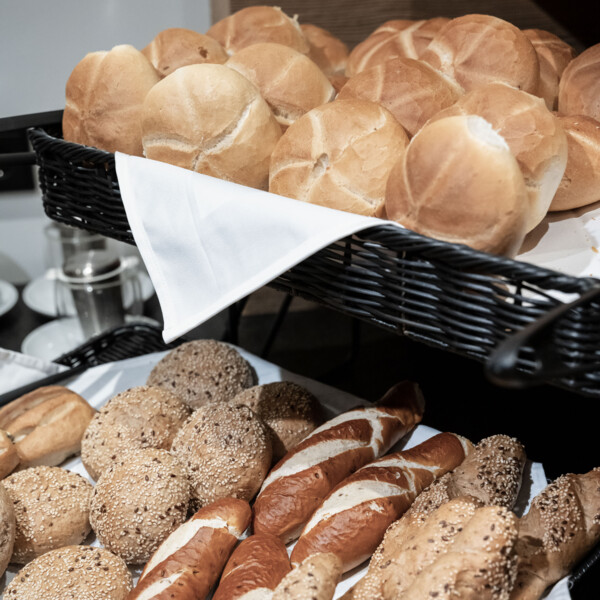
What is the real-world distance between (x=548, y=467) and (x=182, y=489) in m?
0.74

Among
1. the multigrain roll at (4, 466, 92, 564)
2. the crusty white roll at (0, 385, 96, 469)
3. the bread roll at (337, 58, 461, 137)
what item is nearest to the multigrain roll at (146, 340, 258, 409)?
the crusty white roll at (0, 385, 96, 469)

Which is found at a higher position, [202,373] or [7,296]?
[202,373]

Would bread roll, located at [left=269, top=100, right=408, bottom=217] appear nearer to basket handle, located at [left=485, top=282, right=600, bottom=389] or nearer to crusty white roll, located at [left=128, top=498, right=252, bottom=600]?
basket handle, located at [left=485, top=282, right=600, bottom=389]

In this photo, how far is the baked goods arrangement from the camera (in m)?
0.83

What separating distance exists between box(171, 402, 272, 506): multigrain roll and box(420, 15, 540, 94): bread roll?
618mm

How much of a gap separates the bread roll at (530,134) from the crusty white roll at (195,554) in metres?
0.58

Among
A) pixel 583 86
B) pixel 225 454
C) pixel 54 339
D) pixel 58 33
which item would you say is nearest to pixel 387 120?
pixel 583 86

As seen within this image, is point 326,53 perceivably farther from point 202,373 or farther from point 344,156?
point 202,373

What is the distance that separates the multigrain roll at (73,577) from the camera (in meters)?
0.91

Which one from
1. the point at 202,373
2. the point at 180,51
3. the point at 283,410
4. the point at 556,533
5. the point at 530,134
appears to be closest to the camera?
the point at 530,134

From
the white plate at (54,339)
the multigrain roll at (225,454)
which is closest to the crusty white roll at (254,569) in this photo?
the multigrain roll at (225,454)

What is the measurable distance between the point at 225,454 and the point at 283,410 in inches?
7.0

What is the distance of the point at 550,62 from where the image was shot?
3.45 ft

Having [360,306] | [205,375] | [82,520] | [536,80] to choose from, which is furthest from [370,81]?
[82,520]
